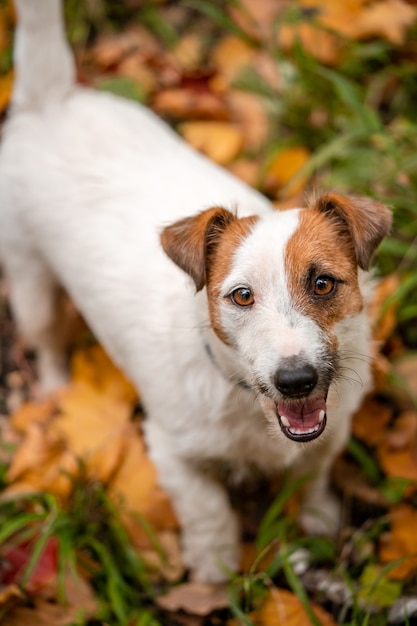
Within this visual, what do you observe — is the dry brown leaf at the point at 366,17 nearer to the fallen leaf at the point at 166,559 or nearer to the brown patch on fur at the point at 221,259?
the brown patch on fur at the point at 221,259

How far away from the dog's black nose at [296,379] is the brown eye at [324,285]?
1.06 feet

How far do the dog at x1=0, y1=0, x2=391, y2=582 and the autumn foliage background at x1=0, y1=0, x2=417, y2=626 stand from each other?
21cm

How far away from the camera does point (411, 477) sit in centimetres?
368

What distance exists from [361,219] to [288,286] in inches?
15.9

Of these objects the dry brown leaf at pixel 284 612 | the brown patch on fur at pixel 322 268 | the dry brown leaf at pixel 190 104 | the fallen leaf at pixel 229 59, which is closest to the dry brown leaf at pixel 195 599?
the dry brown leaf at pixel 284 612

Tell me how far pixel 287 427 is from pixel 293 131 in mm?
2915

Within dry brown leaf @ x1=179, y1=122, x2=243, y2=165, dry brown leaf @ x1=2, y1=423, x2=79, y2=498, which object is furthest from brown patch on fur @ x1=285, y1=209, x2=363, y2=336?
dry brown leaf @ x1=179, y1=122, x2=243, y2=165

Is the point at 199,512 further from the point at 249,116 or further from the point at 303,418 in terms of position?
the point at 249,116

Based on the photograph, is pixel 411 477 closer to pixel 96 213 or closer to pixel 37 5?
pixel 96 213

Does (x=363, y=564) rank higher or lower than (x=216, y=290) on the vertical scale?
lower

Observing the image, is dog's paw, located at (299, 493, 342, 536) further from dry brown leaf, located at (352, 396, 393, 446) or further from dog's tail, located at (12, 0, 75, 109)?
dog's tail, located at (12, 0, 75, 109)

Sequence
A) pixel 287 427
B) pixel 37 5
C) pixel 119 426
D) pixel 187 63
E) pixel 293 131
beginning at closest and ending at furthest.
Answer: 1. pixel 287 427
2. pixel 37 5
3. pixel 119 426
4. pixel 293 131
5. pixel 187 63

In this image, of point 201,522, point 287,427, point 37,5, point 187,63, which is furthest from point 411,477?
point 187,63

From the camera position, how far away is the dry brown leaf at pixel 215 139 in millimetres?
4953
